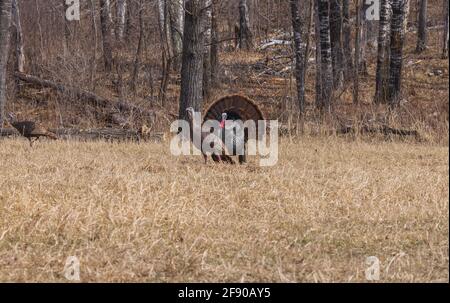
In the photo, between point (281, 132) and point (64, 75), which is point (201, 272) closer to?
point (281, 132)

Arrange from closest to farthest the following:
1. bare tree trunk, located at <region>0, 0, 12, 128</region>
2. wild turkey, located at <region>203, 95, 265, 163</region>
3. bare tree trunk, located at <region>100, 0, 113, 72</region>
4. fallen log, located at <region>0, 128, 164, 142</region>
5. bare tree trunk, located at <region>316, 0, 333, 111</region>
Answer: wild turkey, located at <region>203, 95, 265, 163</region> → fallen log, located at <region>0, 128, 164, 142</region> → bare tree trunk, located at <region>0, 0, 12, 128</region> → bare tree trunk, located at <region>316, 0, 333, 111</region> → bare tree trunk, located at <region>100, 0, 113, 72</region>

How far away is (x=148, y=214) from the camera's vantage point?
19.6ft

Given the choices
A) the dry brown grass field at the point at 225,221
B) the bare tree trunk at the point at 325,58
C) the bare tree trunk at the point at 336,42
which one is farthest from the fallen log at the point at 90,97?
the dry brown grass field at the point at 225,221

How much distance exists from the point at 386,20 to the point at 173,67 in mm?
7597

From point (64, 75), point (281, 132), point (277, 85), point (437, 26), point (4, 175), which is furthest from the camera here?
point (437, 26)

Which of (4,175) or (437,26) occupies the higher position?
(437,26)

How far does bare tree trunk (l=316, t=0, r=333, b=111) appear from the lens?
1549 centimetres

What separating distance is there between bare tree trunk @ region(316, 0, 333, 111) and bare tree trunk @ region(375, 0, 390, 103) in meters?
1.07

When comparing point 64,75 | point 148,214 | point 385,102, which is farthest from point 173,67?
point 148,214

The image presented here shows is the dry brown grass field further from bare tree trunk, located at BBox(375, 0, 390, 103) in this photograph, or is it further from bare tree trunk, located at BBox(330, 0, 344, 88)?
bare tree trunk, located at BBox(330, 0, 344, 88)

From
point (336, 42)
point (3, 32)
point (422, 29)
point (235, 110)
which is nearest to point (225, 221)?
point (235, 110)

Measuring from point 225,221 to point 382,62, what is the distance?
42.0 ft

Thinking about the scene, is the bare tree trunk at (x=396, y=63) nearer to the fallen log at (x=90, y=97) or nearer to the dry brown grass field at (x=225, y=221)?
the fallen log at (x=90, y=97)

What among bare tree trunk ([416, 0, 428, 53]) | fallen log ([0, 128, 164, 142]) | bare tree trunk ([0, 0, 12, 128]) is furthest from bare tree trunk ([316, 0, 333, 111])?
bare tree trunk ([416, 0, 428, 53])
